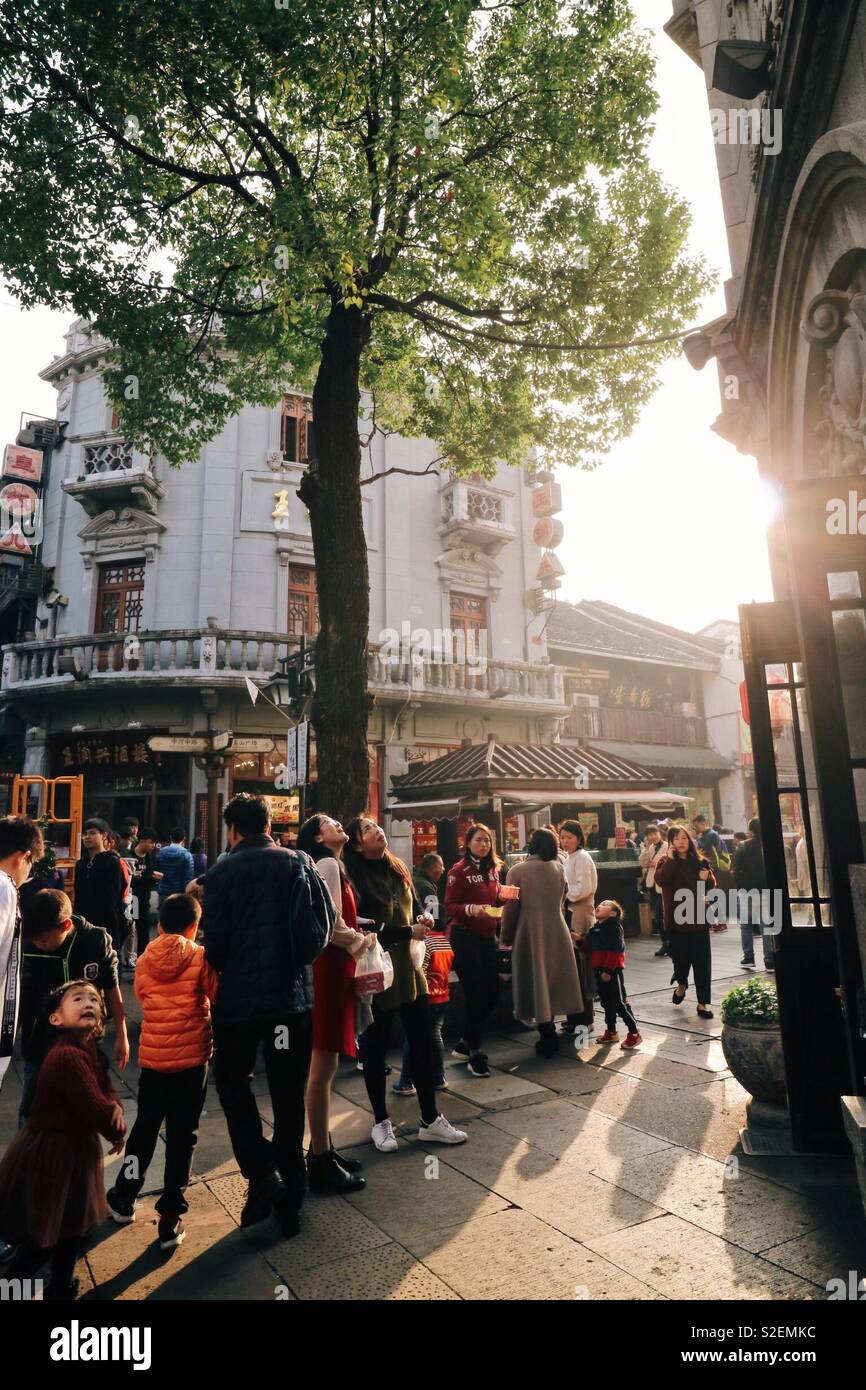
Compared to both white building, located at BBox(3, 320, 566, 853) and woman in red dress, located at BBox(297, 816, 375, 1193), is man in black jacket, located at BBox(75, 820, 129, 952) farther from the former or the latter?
white building, located at BBox(3, 320, 566, 853)

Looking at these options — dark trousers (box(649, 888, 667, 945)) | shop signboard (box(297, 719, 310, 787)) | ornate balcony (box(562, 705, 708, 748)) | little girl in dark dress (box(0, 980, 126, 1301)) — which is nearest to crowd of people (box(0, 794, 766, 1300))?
little girl in dark dress (box(0, 980, 126, 1301))

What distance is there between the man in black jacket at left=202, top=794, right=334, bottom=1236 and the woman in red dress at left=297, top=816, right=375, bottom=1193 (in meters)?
0.28

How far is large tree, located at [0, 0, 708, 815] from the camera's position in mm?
6633

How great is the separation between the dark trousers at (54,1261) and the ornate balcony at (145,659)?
1323 centimetres

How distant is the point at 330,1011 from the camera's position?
4.34 m

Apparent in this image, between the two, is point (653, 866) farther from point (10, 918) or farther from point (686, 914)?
point (10, 918)

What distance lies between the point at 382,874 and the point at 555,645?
69.9 ft

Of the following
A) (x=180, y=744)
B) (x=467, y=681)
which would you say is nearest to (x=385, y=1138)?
(x=180, y=744)

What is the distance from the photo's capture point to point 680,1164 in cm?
425

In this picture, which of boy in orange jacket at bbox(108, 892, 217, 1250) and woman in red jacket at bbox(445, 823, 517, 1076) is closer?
boy in orange jacket at bbox(108, 892, 217, 1250)

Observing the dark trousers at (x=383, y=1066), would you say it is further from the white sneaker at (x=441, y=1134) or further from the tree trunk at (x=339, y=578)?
the tree trunk at (x=339, y=578)

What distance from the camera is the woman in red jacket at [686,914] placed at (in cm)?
769

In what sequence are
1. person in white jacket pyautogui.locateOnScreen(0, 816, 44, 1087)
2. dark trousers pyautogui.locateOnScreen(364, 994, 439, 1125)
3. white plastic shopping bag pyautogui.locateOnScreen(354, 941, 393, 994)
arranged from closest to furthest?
1. person in white jacket pyautogui.locateOnScreen(0, 816, 44, 1087)
2. white plastic shopping bag pyautogui.locateOnScreen(354, 941, 393, 994)
3. dark trousers pyautogui.locateOnScreen(364, 994, 439, 1125)
